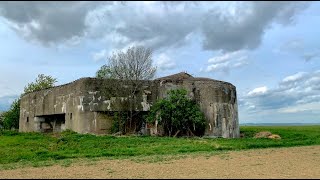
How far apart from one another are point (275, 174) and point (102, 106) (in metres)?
19.8

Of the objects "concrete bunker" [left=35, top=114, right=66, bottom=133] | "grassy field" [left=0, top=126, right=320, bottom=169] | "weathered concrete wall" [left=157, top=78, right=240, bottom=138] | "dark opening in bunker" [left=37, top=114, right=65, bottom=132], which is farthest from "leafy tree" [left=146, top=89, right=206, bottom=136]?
"concrete bunker" [left=35, top=114, right=66, bottom=133]

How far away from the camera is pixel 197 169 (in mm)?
13281

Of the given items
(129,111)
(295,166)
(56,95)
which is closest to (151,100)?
(129,111)

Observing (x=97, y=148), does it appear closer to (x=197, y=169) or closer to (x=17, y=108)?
(x=197, y=169)

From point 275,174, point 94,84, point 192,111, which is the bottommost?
point 275,174

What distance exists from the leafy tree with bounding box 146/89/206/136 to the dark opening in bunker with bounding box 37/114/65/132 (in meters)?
9.83

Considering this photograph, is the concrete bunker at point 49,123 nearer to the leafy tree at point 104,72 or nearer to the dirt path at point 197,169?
the leafy tree at point 104,72

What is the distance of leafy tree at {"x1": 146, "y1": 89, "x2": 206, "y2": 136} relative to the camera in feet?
97.2

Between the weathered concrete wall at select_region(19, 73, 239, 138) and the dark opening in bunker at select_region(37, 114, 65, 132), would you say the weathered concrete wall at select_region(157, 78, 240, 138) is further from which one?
the dark opening in bunker at select_region(37, 114, 65, 132)

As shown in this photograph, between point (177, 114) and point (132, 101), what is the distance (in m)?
3.70

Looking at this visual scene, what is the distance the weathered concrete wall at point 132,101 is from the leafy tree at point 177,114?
1.10m

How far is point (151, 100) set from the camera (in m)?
32.1

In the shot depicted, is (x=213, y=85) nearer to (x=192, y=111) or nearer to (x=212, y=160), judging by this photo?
(x=192, y=111)

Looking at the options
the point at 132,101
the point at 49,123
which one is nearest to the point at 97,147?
the point at 132,101
